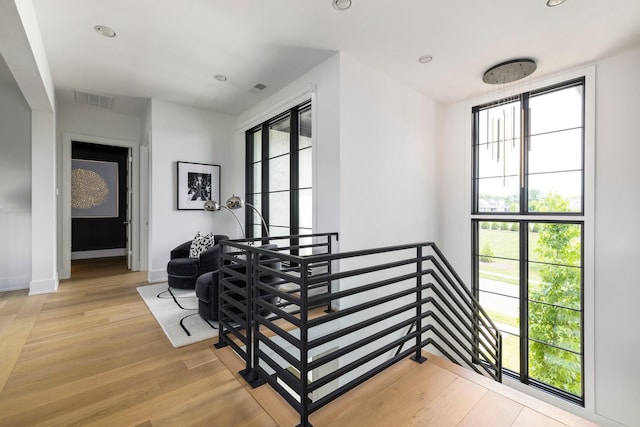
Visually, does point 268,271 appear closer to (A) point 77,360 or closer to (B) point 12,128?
(A) point 77,360

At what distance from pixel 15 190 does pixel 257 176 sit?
3417 mm

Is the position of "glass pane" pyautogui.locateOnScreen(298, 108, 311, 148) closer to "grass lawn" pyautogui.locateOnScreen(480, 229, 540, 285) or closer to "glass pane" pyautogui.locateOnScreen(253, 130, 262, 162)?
"glass pane" pyautogui.locateOnScreen(253, 130, 262, 162)

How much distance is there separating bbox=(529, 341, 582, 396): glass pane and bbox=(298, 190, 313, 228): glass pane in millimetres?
3400

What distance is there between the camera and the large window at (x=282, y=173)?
383 centimetres

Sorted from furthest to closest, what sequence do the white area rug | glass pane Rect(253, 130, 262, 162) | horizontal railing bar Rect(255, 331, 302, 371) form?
glass pane Rect(253, 130, 262, 162) → the white area rug → horizontal railing bar Rect(255, 331, 302, 371)

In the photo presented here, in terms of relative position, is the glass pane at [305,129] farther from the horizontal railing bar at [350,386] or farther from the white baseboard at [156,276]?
the white baseboard at [156,276]

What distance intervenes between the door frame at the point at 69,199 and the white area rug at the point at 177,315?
145 centimetres

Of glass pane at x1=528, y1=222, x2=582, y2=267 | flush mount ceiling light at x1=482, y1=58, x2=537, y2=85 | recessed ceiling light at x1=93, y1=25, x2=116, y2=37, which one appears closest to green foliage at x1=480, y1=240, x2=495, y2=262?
glass pane at x1=528, y1=222, x2=582, y2=267

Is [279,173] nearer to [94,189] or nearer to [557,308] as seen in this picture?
Answer: [557,308]

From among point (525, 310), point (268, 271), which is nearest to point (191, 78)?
point (268, 271)

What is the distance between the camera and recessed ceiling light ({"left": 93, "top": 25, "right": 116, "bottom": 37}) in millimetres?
2631

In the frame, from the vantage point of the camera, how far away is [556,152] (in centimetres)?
353

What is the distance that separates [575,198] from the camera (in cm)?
340

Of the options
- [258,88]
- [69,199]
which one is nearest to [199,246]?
[258,88]
